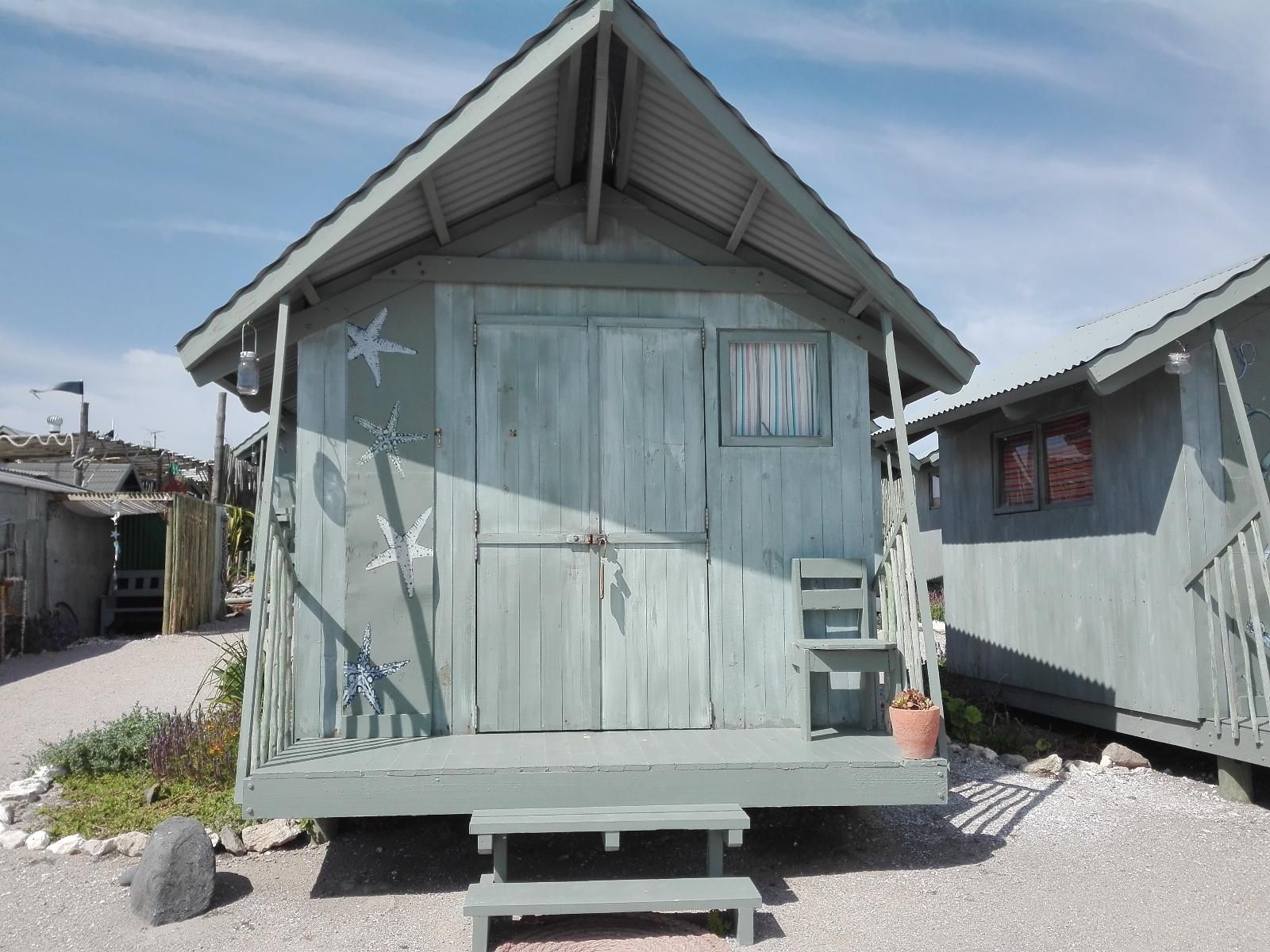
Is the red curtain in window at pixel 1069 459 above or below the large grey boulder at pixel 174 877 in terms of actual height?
above

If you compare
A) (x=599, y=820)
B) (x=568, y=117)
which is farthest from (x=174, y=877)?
(x=568, y=117)

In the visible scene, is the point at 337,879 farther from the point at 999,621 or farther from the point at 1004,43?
the point at 1004,43

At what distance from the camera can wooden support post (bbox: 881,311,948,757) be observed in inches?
202

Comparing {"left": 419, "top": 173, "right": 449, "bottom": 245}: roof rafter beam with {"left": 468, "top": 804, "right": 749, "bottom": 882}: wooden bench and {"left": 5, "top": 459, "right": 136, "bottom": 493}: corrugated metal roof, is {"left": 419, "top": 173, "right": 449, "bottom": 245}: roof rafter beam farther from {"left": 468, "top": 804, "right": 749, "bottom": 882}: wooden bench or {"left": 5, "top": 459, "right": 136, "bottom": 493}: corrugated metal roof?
{"left": 5, "top": 459, "right": 136, "bottom": 493}: corrugated metal roof

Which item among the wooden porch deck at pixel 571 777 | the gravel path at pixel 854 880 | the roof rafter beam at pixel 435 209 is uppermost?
the roof rafter beam at pixel 435 209

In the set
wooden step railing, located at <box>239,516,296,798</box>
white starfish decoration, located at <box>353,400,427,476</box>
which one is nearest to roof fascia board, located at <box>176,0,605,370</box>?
white starfish decoration, located at <box>353,400,427,476</box>

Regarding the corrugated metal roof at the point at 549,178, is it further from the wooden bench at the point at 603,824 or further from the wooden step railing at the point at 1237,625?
the wooden bench at the point at 603,824

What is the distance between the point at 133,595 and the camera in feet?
53.1

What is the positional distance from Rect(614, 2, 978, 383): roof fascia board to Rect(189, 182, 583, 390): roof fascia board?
1.21 m

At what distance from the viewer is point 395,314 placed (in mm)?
5922

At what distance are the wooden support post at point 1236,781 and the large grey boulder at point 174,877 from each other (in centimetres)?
636

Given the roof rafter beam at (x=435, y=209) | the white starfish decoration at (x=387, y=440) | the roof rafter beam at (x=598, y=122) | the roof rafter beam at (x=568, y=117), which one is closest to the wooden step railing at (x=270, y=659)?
the white starfish decoration at (x=387, y=440)

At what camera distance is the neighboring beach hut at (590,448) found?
5.58 metres

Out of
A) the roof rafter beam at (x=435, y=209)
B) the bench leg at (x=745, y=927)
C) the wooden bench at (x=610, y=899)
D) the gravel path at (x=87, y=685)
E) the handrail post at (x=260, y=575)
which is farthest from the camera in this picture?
the gravel path at (x=87, y=685)
